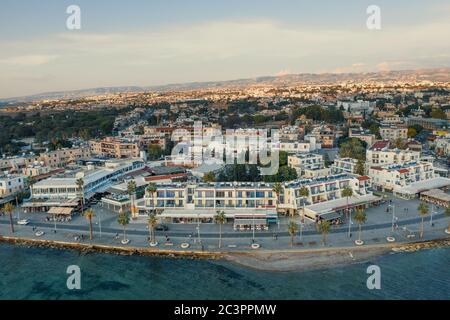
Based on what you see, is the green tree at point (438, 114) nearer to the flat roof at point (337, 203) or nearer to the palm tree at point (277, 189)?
the flat roof at point (337, 203)

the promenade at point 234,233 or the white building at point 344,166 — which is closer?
the promenade at point 234,233

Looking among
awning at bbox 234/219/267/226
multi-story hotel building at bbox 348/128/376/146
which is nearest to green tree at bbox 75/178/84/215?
awning at bbox 234/219/267/226

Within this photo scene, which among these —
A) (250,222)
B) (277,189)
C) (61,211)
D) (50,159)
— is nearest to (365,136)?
(277,189)

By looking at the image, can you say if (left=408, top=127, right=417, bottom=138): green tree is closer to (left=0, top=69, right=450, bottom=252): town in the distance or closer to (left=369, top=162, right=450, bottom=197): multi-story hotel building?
(left=0, top=69, right=450, bottom=252): town in the distance

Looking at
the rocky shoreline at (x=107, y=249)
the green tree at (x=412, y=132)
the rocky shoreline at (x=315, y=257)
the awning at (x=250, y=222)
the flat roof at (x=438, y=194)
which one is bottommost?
the rocky shoreline at (x=315, y=257)

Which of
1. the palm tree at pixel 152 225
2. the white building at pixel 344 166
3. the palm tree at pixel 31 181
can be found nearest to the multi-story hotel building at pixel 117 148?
the palm tree at pixel 31 181
